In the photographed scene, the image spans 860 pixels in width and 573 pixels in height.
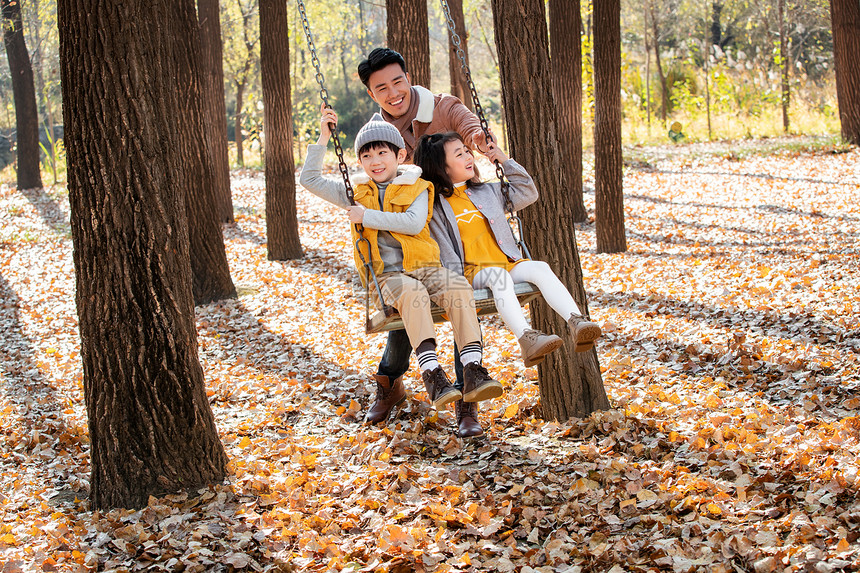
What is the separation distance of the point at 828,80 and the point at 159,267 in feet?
73.9

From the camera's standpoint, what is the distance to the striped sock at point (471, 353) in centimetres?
379

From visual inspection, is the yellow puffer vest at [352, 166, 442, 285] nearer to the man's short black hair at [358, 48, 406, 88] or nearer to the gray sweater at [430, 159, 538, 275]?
the gray sweater at [430, 159, 538, 275]

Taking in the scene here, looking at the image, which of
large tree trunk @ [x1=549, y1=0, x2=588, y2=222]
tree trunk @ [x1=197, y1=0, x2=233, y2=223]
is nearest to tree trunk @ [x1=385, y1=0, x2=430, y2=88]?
large tree trunk @ [x1=549, y1=0, x2=588, y2=222]

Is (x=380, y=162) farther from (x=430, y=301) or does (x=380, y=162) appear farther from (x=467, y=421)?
(x=467, y=421)

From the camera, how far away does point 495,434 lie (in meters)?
4.53

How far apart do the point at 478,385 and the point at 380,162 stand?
132cm

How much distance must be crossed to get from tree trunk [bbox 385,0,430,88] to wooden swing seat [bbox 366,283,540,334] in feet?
13.3

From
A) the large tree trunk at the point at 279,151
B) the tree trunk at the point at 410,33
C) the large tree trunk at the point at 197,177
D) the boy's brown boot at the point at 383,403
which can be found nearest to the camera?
the boy's brown boot at the point at 383,403

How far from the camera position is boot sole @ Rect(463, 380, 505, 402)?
3.64 m

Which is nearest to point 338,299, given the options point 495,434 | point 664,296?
point 664,296

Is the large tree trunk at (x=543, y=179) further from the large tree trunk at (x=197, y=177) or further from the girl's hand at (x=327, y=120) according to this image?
the large tree trunk at (x=197, y=177)

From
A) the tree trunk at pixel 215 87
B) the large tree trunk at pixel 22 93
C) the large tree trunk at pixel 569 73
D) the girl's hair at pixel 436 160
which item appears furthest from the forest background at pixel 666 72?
the girl's hair at pixel 436 160

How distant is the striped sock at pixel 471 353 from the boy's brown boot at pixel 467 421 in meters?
0.67

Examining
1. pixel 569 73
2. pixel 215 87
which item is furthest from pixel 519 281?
pixel 215 87
